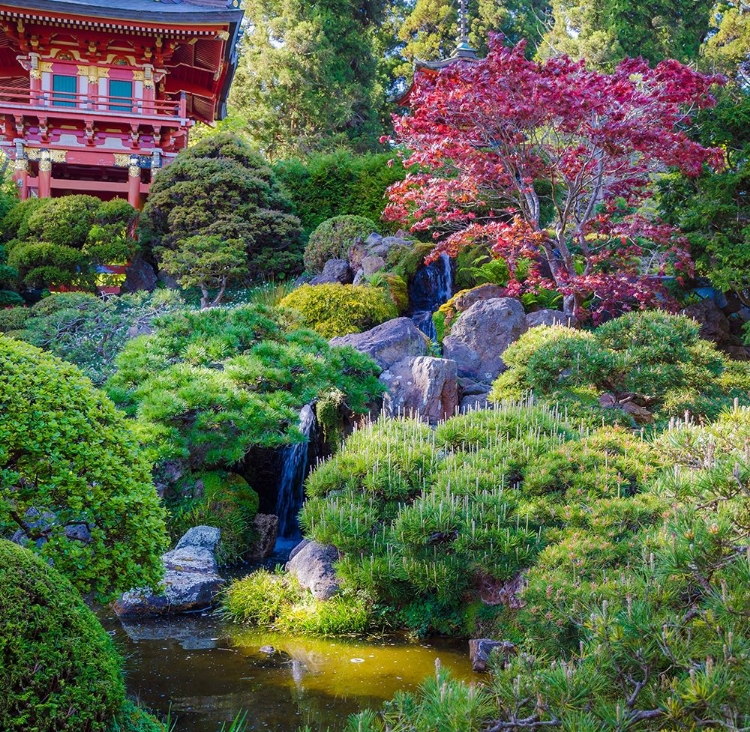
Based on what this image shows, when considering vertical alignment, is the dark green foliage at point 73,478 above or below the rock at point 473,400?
above

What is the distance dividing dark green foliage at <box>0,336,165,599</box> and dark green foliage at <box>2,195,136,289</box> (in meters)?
9.34

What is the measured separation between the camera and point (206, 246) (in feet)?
42.1

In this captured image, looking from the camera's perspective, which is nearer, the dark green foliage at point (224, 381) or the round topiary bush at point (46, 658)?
the round topiary bush at point (46, 658)

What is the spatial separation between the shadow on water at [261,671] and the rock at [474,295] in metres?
6.97

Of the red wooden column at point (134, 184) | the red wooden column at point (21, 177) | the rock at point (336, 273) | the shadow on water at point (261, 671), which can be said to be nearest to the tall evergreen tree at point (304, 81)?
the red wooden column at point (134, 184)

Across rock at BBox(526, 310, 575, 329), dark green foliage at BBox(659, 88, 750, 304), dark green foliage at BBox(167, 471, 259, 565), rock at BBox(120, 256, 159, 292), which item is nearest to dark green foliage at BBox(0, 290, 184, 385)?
dark green foliage at BBox(167, 471, 259, 565)

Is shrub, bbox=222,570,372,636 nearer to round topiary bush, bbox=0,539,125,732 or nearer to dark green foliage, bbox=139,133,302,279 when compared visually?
round topiary bush, bbox=0,539,125,732

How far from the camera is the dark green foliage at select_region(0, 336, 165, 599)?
3615 millimetres

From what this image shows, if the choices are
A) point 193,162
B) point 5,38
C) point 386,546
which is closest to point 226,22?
point 193,162

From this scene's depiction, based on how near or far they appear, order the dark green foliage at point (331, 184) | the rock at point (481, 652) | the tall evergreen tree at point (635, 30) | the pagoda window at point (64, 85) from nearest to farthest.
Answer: the rock at point (481, 652)
the dark green foliage at point (331, 184)
the pagoda window at point (64, 85)
the tall evergreen tree at point (635, 30)

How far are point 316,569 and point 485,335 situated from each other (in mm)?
5202

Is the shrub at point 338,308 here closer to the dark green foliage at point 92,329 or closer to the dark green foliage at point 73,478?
Result: the dark green foliage at point 92,329

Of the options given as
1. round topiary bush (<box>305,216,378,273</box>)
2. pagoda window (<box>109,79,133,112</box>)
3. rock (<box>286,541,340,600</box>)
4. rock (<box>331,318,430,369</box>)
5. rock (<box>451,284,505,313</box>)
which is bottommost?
rock (<box>286,541,340,600</box>)

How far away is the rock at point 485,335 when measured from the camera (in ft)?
32.8
